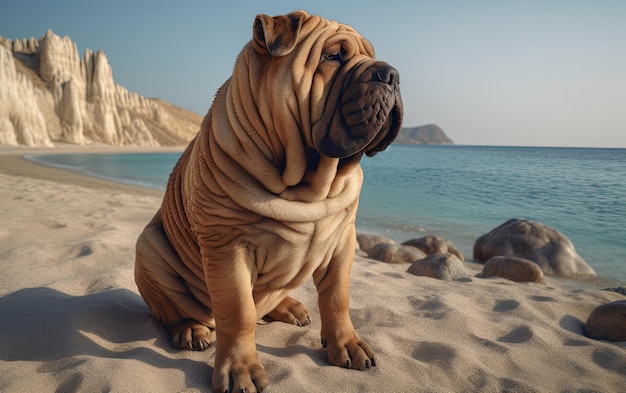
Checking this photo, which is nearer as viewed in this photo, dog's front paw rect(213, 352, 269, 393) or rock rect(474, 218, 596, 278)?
dog's front paw rect(213, 352, 269, 393)

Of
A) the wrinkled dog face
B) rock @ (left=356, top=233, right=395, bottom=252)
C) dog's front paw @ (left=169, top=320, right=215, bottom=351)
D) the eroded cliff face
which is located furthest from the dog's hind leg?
the eroded cliff face

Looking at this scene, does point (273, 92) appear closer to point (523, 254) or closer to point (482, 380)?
point (482, 380)

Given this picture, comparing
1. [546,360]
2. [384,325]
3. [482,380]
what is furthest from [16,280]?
[546,360]

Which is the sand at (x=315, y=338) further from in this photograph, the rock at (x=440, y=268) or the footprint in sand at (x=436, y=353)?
the rock at (x=440, y=268)

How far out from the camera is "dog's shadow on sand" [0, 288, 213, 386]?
2.26m

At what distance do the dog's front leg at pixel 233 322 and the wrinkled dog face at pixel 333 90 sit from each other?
69 centimetres

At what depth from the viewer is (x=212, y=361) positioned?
232cm

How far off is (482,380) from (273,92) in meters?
1.75

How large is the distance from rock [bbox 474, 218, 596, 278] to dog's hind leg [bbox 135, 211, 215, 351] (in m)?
5.10

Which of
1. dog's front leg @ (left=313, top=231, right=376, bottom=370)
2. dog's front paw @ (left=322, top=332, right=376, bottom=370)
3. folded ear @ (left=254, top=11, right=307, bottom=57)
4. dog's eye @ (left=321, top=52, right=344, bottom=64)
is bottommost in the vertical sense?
dog's front paw @ (left=322, top=332, right=376, bottom=370)

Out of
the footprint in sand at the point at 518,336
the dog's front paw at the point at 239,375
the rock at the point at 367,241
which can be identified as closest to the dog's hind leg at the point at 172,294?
the dog's front paw at the point at 239,375

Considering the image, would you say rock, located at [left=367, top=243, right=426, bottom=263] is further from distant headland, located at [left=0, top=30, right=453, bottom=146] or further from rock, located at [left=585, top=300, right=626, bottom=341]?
distant headland, located at [left=0, top=30, right=453, bottom=146]

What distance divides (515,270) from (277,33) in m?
4.14

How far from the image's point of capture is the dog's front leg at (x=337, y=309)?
2369 millimetres
